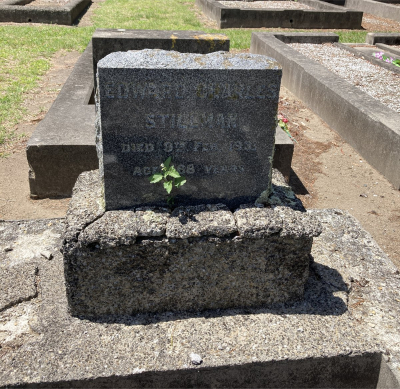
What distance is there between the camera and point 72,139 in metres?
4.17

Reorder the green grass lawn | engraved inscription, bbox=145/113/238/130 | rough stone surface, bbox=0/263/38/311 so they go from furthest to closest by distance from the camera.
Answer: the green grass lawn
rough stone surface, bbox=0/263/38/311
engraved inscription, bbox=145/113/238/130

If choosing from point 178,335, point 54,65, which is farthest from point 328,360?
point 54,65

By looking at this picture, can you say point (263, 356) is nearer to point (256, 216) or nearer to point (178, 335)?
point (178, 335)

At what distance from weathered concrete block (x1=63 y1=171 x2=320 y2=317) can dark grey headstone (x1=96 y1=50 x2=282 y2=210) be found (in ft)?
0.52

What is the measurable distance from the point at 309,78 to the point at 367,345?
219 inches

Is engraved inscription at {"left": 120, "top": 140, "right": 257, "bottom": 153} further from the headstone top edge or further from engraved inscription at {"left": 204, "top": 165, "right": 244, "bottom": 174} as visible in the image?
the headstone top edge

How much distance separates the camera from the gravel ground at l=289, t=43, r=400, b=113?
6965mm

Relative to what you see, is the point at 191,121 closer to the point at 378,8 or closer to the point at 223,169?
the point at 223,169

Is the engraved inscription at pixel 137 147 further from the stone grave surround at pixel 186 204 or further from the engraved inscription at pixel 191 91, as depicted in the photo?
the engraved inscription at pixel 191 91

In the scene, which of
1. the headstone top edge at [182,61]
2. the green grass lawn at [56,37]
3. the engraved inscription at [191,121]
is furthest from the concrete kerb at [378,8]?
the engraved inscription at [191,121]

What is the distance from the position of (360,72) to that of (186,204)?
275 inches

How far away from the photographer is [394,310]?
8.56ft

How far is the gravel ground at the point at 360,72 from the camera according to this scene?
696cm

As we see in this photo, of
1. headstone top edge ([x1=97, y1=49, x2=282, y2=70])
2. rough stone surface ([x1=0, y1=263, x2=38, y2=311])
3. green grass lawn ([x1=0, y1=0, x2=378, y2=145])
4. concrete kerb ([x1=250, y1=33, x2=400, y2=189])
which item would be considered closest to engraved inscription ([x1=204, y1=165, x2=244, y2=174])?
headstone top edge ([x1=97, y1=49, x2=282, y2=70])
